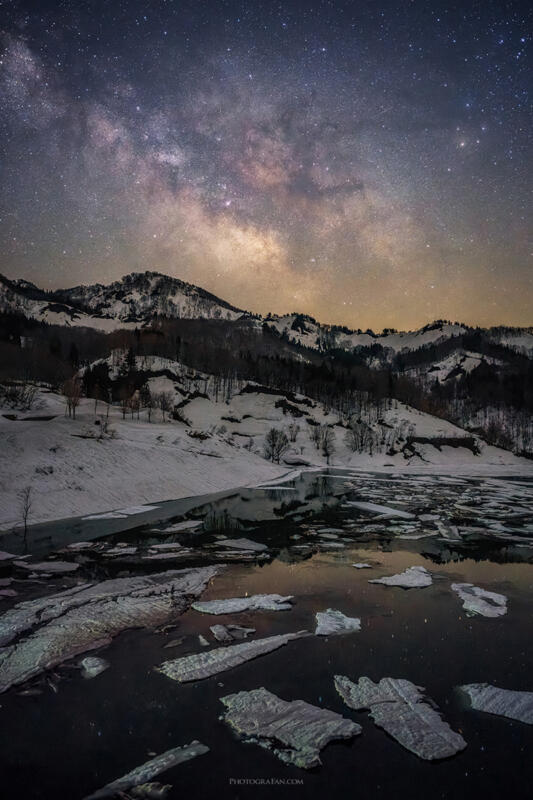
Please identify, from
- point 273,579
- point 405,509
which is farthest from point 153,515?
point 405,509

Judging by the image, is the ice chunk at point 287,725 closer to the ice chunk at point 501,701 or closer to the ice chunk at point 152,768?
the ice chunk at point 152,768

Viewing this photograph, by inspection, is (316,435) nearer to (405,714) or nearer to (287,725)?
(405,714)

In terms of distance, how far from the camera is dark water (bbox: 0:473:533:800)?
3.88 metres

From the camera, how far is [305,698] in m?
5.29

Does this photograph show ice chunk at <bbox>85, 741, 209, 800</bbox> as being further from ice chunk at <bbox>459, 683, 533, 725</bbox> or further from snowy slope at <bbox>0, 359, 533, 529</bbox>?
snowy slope at <bbox>0, 359, 533, 529</bbox>

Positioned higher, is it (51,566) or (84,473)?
(84,473)

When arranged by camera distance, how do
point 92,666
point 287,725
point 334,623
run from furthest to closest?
point 334,623, point 92,666, point 287,725

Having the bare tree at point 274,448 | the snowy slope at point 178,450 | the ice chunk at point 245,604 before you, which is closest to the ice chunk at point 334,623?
the ice chunk at point 245,604

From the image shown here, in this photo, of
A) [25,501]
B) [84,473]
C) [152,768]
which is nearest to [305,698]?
[152,768]

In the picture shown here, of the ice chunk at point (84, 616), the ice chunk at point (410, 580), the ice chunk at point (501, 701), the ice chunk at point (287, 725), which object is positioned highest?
the ice chunk at point (501, 701)

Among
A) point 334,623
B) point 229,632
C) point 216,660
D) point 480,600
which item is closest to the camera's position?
point 216,660

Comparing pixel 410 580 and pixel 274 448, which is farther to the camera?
pixel 274 448

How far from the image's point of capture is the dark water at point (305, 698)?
3.88 meters

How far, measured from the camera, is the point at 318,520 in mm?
20688
